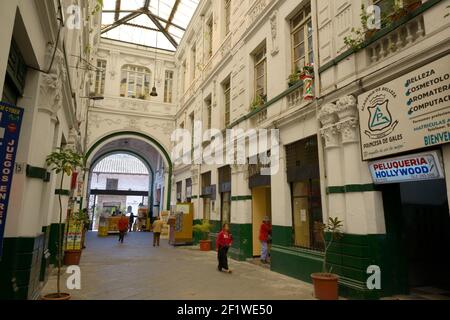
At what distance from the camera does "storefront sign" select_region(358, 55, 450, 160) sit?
458 centimetres

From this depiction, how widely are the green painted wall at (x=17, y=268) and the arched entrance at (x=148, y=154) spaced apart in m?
15.6

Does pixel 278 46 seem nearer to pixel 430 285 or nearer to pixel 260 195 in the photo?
pixel 260 195

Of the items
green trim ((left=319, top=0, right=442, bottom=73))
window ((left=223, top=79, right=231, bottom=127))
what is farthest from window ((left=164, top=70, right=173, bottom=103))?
green trim ((left=319, top=0, right=442, bottom=73))

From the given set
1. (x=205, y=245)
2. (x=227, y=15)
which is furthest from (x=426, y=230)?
(x=227, y=15)

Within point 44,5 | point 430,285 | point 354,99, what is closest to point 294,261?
point 430,285

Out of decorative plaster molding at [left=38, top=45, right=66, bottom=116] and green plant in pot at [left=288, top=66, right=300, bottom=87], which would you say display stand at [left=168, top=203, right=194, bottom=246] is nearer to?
green plant in pot at [left=288, top=66, right=300, bottom=87]

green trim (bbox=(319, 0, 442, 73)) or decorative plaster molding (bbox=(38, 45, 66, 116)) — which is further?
decorative plaster molding (bbox=(38, 45, 66, 116))

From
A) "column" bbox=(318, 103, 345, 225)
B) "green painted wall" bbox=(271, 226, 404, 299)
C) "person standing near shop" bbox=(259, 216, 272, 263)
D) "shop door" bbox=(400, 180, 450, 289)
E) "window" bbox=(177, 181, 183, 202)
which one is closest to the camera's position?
"green painted wall" bbox=(271, 226, 404, 299)

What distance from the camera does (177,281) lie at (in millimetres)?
7328

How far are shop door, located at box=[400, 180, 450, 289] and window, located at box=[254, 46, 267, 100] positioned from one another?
5.33 m

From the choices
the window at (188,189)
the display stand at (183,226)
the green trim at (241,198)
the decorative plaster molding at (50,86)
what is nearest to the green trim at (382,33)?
the green trim at (241,198)

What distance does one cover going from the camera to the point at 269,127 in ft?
30.6

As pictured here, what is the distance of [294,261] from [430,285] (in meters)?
2.81

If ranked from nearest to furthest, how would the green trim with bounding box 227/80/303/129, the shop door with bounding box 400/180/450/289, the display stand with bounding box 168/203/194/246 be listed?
the shop door with bounding box 400/180/450/289 < the green trim with bounding box 227/80/303/129 < the display stand with bounding box 168/203/194/246
